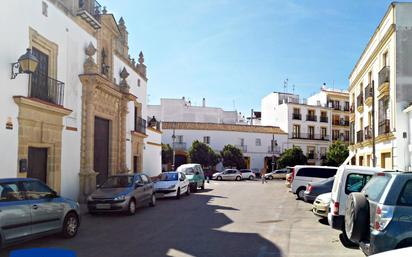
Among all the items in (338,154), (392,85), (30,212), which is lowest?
(30,212)

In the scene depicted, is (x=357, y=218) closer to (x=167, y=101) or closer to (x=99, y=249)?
(x=99, y=249)

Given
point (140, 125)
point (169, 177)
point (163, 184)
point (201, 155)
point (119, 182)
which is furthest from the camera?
point (201, 155)

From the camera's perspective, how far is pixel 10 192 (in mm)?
8562

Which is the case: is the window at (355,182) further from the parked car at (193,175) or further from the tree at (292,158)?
the tree at (292,158)

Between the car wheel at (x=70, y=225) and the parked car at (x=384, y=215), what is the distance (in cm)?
651

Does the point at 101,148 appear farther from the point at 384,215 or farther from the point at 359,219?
the point at 384,215

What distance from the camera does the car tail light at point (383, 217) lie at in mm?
6017

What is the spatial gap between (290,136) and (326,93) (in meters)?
10.5

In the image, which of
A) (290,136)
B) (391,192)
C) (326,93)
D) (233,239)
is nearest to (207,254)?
(233,239)

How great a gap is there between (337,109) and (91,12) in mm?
56028

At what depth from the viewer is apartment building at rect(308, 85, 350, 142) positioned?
69.1 m

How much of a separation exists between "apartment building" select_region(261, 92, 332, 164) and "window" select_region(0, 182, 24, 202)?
58378 millimetres

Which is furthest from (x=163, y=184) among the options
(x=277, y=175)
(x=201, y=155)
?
(x=201, y=155)

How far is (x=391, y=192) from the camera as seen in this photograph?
6.21 m
